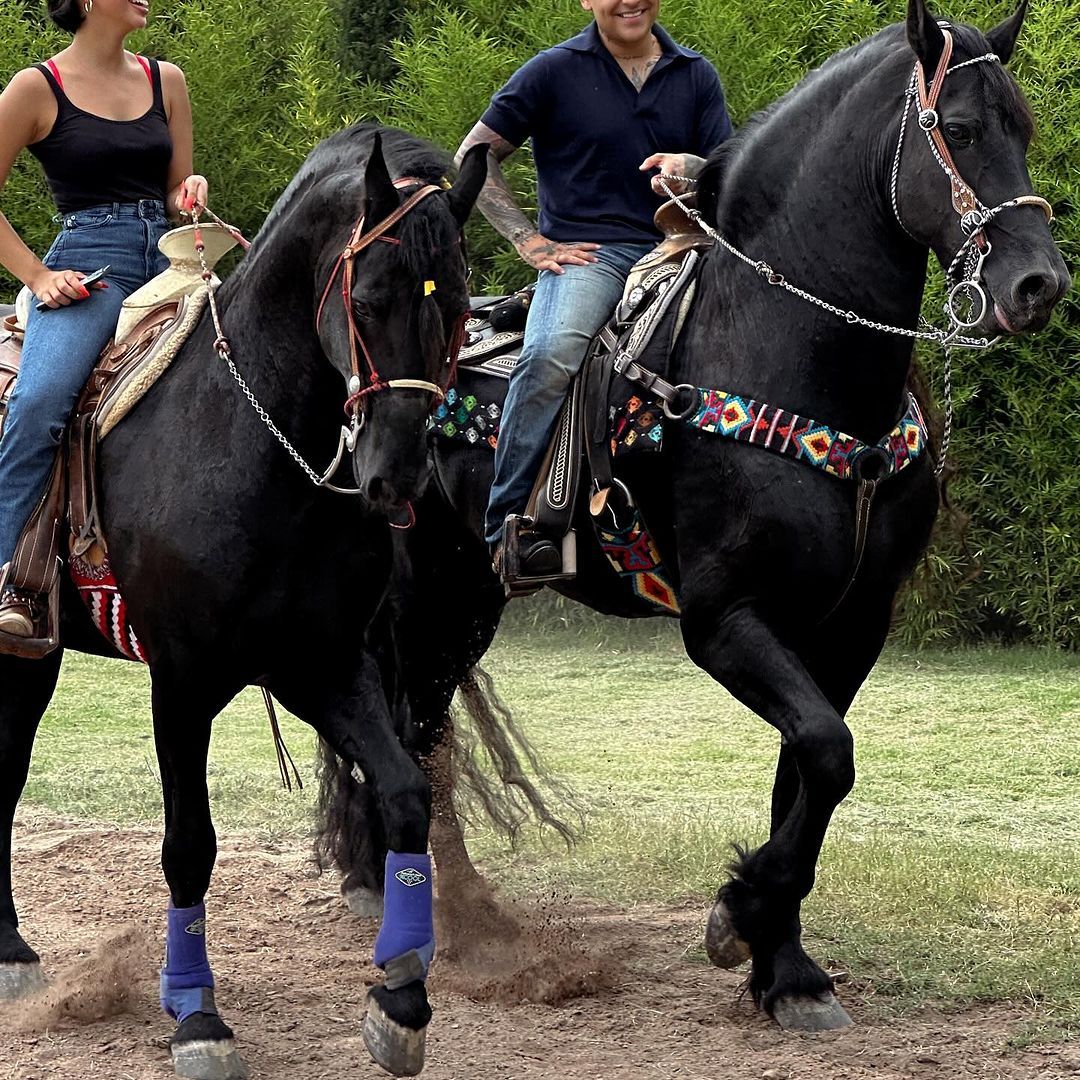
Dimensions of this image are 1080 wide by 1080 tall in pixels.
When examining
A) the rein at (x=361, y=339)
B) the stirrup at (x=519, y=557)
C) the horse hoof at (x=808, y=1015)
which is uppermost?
the rein at (x=361, y=339)

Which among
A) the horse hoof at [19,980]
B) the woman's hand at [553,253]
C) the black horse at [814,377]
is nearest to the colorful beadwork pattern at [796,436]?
the black horse at [814,377]

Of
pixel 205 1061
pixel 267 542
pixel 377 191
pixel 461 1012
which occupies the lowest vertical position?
pixel 461 1012

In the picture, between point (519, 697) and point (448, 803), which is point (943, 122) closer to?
point (448, 803)

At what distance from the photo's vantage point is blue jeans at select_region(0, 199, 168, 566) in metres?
4.14

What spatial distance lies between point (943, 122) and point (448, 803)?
2.71m

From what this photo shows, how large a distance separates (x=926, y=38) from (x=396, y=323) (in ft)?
4.85

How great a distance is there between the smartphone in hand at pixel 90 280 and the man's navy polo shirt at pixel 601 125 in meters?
1.13

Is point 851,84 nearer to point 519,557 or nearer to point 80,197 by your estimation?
point 519,557

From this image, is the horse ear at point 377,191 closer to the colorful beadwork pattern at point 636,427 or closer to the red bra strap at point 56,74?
the colorful beadwork pattern at point 636,427

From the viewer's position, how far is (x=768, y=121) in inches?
170

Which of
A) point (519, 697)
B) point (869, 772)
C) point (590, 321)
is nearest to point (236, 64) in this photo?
point (519, 697)

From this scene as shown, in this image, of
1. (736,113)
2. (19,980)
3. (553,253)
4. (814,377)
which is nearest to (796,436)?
(814,377)

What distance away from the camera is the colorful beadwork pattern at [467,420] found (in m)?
4.80

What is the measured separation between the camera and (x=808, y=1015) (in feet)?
13.9
